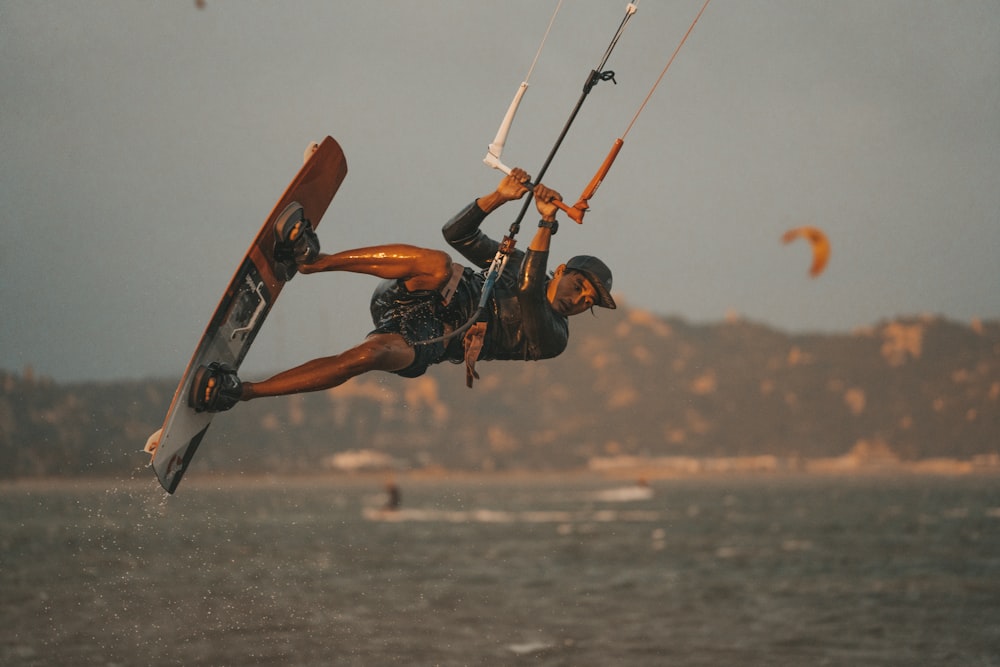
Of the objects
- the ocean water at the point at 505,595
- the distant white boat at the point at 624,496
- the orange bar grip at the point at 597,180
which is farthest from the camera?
the distant white boat at the point at 624,496

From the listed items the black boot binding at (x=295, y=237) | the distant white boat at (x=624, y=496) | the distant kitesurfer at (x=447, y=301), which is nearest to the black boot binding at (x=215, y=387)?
the distant kitesurfer at (x=447, y=301)

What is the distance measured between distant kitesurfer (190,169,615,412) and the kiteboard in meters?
0.25

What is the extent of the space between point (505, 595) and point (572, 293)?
27.0 metres

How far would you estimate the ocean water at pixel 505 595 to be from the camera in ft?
70.0

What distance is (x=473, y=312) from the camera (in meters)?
6.10

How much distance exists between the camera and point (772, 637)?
24.1 meters

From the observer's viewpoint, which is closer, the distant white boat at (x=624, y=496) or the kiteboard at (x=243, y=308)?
the kiteboard at (x=243, y=308)

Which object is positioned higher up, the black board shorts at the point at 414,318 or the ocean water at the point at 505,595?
the black board shorts at the point at 414,318

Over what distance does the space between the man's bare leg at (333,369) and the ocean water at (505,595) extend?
190 centimetres

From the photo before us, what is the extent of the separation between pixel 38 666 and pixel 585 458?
14907 cm

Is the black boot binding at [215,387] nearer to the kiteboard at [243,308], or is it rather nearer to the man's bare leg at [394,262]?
the kiteboard at [243,308]

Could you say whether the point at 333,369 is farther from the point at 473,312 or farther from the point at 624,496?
the point at 624,496

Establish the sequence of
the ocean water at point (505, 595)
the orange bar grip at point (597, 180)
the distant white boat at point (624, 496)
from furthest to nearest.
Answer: the distant white boat at point (624, 496) < the ocean water at point (505, 595) < the orange bar grip at point (597, 180)

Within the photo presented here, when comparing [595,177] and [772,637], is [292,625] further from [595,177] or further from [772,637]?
[595,177]
